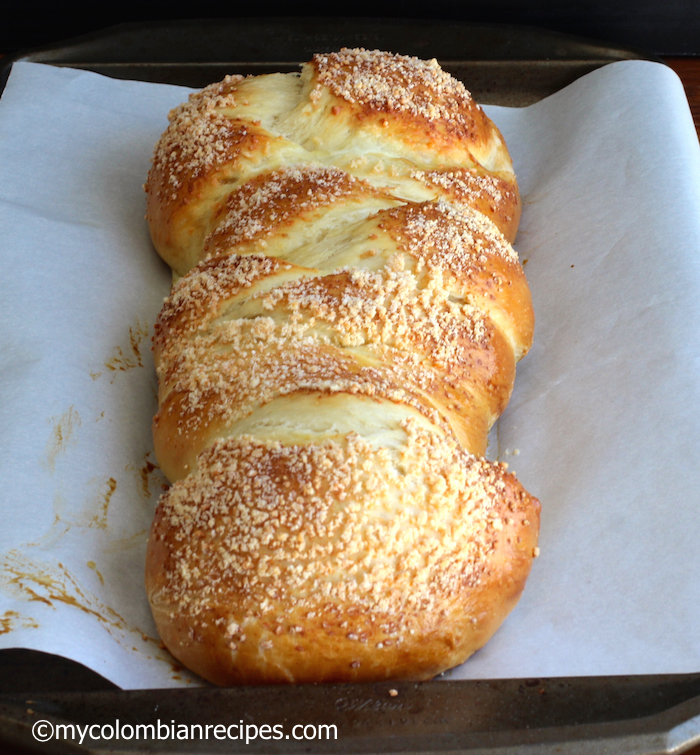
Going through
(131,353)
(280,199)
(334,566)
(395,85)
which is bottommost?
(131,353)

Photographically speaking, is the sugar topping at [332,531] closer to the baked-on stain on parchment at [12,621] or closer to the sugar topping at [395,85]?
the baked-on stain on parchment at [12,621]

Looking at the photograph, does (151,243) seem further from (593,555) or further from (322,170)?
(593,555)

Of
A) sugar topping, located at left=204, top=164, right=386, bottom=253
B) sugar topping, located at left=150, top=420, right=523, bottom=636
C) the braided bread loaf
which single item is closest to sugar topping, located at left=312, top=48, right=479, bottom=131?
the braided bread loaf

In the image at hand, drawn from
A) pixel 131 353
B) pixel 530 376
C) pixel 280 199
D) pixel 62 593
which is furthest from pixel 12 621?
pixel 530 376

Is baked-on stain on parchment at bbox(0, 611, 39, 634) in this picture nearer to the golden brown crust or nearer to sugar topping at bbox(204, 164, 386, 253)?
the golden brown crust

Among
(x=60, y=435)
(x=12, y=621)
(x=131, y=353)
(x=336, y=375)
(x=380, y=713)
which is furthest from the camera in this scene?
(x=131, y=353)

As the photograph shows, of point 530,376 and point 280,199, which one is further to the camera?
point 530,376

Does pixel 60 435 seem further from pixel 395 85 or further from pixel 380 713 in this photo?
pixel 395 85

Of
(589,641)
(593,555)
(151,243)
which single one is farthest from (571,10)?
(589,641)
